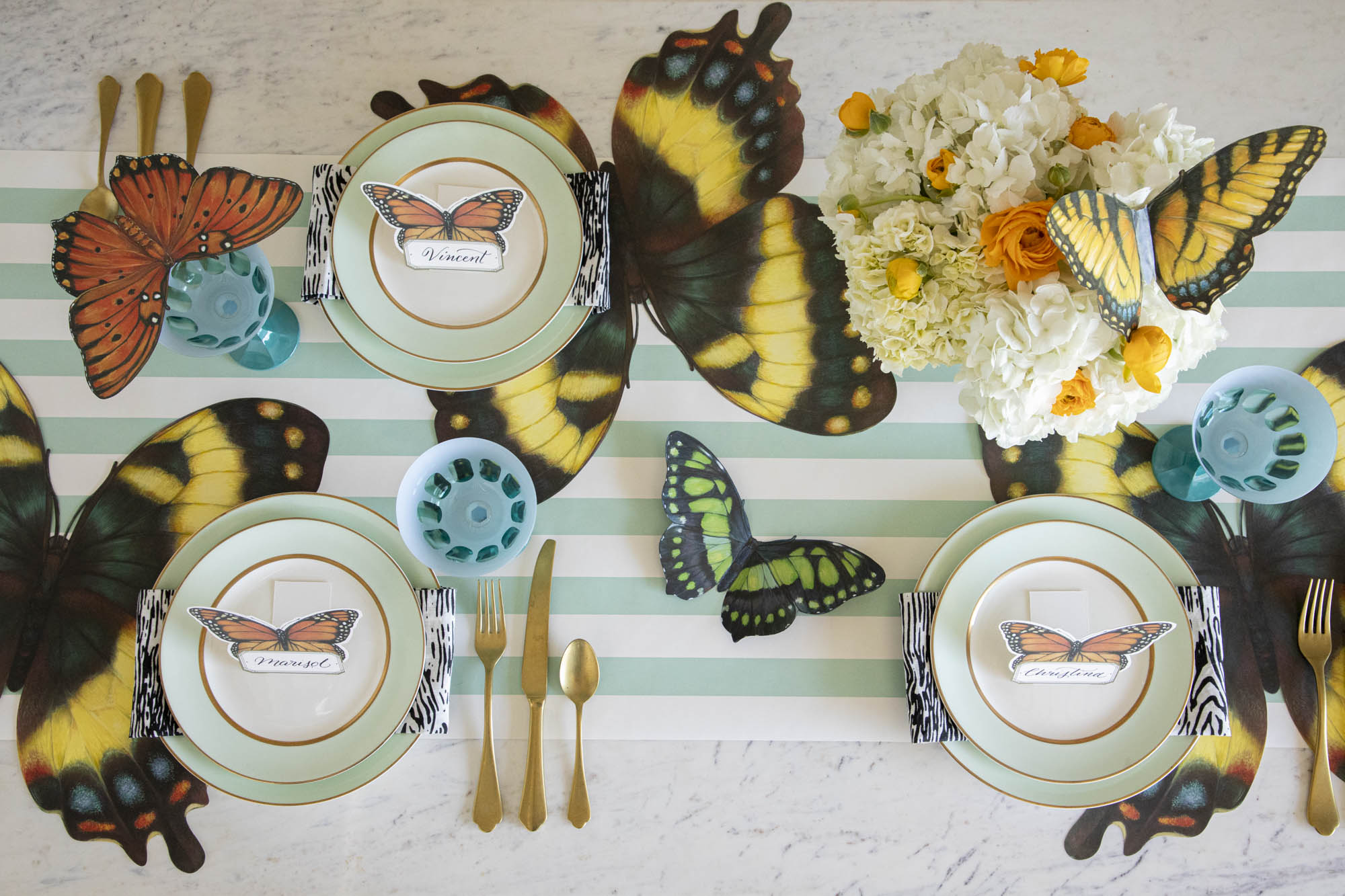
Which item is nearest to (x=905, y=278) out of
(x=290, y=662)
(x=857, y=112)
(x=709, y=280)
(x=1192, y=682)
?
(x=857, y=112)

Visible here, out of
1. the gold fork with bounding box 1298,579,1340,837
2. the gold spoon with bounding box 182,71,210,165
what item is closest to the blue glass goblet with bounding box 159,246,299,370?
the gold spoon with bounding box 182,71,210,165

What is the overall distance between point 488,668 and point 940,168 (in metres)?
0.93

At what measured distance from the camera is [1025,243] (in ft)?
2.75

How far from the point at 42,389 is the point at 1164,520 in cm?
183

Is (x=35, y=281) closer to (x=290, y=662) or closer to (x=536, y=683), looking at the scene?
(x=290, y=662)

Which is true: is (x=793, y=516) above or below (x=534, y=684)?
above

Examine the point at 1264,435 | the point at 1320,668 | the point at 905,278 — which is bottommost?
the point at 1320,668

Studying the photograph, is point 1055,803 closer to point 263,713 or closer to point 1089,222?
point 1089,222

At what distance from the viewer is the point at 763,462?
125 centimetres

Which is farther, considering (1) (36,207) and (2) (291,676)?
(1) (36,207)

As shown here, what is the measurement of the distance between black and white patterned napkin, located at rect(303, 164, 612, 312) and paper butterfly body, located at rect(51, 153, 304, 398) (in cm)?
19

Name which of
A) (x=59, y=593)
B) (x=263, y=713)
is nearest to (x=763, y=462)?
(x=263, y=713)

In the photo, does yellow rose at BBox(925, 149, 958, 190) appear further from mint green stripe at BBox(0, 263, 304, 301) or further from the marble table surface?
mint green stripe at BBox(0, 263, 304, 301)

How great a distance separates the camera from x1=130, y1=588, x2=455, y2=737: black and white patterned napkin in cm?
113
